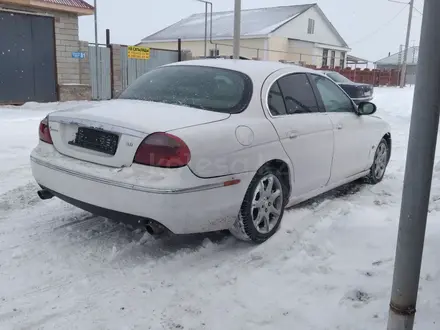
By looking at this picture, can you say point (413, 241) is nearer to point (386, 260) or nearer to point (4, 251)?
point (386, 260)

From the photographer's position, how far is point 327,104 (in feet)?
15.5

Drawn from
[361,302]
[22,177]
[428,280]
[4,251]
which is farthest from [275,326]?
[22,177]

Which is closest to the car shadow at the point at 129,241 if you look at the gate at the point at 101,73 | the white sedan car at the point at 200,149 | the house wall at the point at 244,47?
the white sedan car at the point at 200,149

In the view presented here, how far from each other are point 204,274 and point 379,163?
3.42 m

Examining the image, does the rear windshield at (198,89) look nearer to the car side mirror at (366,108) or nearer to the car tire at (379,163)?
the car side mirror at (366,108)

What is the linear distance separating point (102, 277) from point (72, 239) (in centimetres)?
72

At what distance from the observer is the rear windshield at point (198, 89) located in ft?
12.2

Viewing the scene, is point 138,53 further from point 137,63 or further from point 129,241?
point 129,241

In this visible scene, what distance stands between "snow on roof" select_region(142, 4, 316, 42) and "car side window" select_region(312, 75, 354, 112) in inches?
1266

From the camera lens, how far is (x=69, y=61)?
1475cm

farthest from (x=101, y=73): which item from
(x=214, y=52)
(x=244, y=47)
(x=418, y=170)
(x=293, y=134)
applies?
(x=244, y=47)

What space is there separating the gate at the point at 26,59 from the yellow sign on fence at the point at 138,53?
296cm

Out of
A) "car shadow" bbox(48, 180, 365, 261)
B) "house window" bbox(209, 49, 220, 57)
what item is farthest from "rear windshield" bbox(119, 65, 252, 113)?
"house window" bbox(209, 49, 220, 57)

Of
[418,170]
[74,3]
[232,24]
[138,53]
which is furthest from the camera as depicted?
[232,24]
